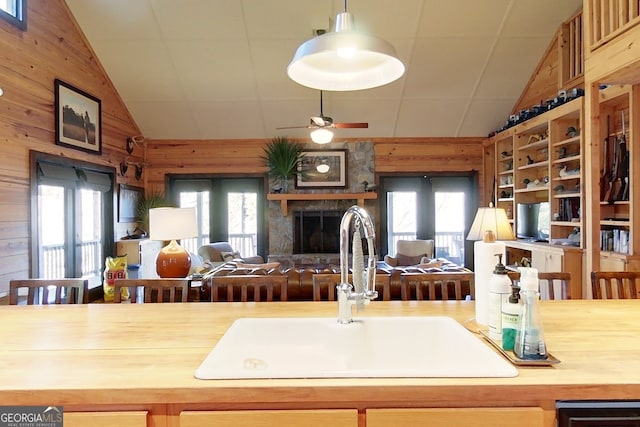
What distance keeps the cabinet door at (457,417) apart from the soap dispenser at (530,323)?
16cm

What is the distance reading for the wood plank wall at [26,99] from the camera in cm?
385

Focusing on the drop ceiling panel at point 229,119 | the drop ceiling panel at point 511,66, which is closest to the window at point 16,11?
the drop ceiling panel at point 229,119

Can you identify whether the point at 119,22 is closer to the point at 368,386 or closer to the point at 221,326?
the point at 221,326

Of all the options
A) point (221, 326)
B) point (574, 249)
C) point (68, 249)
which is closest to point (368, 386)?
point (221, 326)

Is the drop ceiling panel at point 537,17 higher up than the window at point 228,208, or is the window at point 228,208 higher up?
the drop ceiling panel at point 537,17

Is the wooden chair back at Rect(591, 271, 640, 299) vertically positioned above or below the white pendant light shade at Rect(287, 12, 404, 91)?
below

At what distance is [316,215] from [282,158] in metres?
1.19

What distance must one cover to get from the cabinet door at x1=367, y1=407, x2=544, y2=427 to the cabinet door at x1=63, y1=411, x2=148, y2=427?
0.56 meters

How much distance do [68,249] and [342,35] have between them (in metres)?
4.95

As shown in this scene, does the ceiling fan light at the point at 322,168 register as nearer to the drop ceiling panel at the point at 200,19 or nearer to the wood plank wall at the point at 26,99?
the drop ceiling panel at the point at 200,19

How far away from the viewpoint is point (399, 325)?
1516 mm

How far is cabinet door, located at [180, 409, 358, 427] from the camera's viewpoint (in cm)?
97

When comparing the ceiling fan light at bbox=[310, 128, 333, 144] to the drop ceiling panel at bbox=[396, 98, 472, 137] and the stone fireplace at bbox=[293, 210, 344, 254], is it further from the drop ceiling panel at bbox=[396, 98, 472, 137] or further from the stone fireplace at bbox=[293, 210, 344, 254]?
the stone fireplace at bbox=[293, 210, 344, 254]

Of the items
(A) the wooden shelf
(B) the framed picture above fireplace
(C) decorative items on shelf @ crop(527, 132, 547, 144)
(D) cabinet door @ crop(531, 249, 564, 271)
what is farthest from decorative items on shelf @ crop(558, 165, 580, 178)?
(B) the framed picture above fireplace
